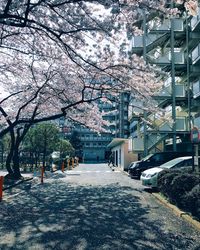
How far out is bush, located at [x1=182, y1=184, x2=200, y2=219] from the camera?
283 inches

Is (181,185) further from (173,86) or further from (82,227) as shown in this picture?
(173,86)

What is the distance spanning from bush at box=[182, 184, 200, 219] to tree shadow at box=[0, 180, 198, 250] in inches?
38.7

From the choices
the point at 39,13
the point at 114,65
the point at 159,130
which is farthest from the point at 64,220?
the point at 159,130

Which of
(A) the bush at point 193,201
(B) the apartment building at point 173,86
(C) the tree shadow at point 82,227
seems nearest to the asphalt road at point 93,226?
(C) the tree shadow at point 82,227

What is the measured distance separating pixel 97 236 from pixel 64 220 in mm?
1766

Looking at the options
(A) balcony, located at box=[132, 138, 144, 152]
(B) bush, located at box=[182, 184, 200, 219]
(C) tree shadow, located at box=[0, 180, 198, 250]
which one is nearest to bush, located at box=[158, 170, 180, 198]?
(C) tree shadow, located at box=[0, 180, 198, 250]

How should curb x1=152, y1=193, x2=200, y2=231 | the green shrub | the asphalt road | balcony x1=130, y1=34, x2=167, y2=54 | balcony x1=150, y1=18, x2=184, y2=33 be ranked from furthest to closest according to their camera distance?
balcony x1=130, y1=34, x2=167, y2=54 → balcony x1=150, y1=18, x2=184, y2=33 → the green shrub → curb x1=152, y1=193, x2=200, y2=231 → the asphalt road

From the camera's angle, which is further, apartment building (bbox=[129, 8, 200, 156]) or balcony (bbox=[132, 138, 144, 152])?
balcony (bbox=[132, 138, 144, 152])

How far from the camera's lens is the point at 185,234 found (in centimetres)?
623

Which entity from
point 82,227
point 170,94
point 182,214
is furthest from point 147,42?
point 82,227

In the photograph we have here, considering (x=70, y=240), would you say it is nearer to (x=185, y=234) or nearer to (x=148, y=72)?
(x=185, y=234)

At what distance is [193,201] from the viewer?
7453mm

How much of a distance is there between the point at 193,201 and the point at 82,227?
2838 mm

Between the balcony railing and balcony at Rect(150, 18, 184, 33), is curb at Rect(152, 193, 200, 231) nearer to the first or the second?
the balcony railing
